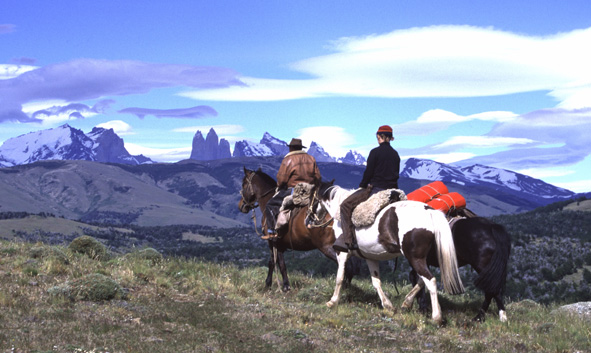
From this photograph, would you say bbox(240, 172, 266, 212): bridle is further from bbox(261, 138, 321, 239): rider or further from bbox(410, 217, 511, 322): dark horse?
bbox(410, 217, 511, 322): dark horse

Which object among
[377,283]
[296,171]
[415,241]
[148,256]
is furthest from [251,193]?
[415,241]

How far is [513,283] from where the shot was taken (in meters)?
57.3

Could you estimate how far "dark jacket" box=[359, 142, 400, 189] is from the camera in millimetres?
13203

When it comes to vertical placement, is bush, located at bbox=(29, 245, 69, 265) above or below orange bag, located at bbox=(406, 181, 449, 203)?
below

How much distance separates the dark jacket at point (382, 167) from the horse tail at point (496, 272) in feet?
8.46

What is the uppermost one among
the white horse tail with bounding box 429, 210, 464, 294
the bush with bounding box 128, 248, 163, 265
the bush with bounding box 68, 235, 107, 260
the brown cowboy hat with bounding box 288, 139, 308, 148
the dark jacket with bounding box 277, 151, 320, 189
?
the brown cowboy hat with bounding box 288, 139, 308, 148

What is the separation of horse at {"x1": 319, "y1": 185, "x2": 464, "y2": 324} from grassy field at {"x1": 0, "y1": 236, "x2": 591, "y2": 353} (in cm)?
76

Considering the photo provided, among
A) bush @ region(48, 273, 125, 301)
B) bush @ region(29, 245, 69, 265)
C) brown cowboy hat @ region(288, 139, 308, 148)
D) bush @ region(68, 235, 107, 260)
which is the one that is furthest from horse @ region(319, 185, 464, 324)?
bush @ region(68, 235, 107, 260)

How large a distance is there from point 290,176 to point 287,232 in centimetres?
154

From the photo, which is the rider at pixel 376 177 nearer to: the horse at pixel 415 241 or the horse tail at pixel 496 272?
the horse at pixel 415 241

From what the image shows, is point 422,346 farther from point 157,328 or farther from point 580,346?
point 157,328

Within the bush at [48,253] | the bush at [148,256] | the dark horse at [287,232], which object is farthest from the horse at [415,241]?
the bush at [48,253]

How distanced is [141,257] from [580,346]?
12349mm

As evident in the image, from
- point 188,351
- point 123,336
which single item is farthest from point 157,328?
point 188,351
